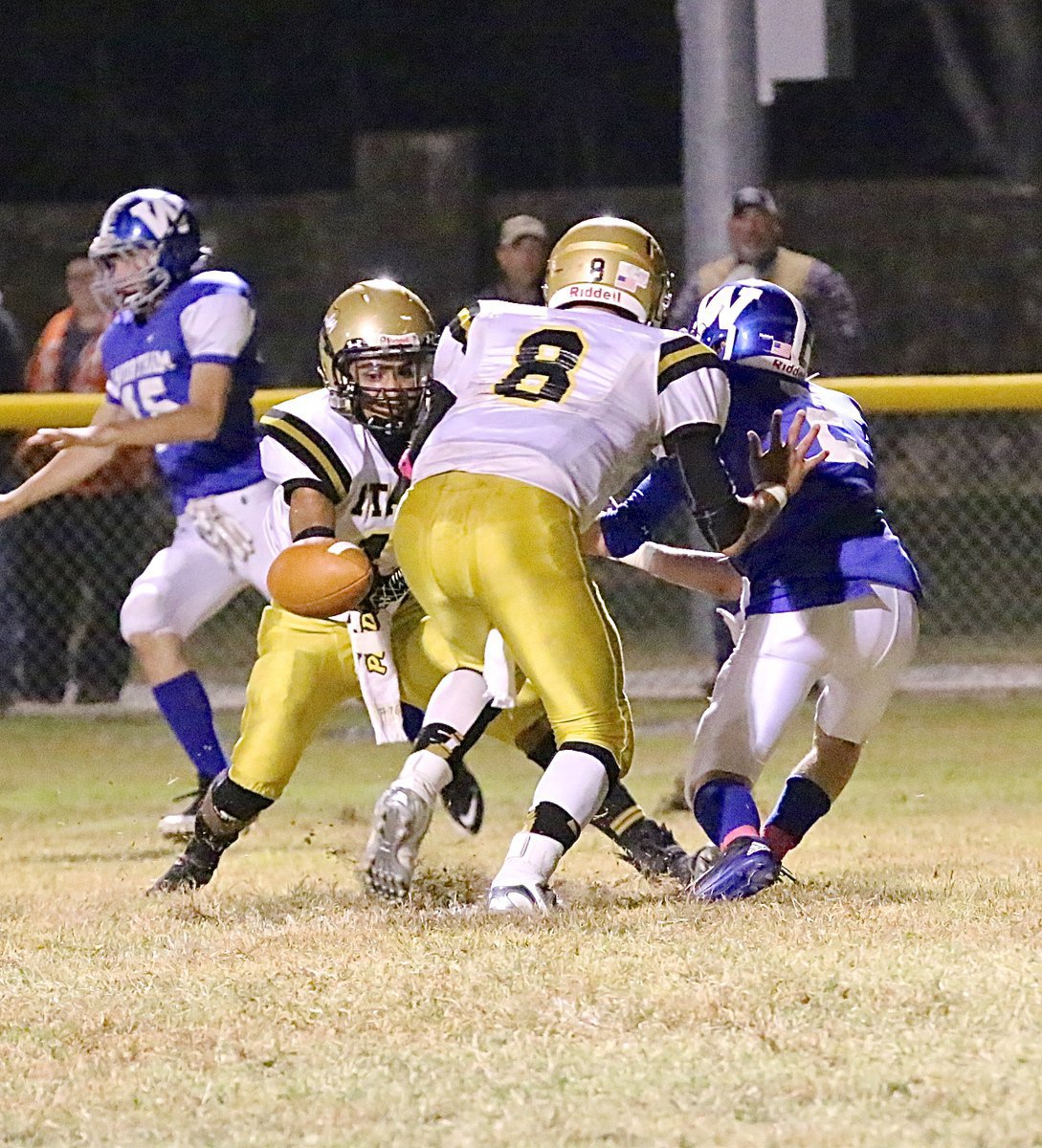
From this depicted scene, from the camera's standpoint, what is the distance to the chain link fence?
35.1 feet

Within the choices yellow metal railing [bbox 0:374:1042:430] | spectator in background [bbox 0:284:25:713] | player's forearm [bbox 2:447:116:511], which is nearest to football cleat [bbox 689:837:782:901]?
player's forearm [bbox 2:447:116:511]

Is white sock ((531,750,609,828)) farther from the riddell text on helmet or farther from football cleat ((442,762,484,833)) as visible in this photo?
football cleat ((442,762,484,833))

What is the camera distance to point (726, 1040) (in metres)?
3.88

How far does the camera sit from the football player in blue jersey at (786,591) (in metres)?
5.59

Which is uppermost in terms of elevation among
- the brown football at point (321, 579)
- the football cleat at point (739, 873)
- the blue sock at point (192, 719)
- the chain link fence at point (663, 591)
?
the brown football at point (321, 579)

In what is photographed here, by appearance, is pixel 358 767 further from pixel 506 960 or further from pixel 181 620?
pixel 506 960

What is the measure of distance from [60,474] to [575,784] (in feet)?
9.44

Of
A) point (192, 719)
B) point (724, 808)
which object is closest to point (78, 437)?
point (192, 719)

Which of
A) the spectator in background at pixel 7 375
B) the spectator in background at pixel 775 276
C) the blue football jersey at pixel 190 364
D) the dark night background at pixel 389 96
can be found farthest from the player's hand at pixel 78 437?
the dark night background at pixel 389 96

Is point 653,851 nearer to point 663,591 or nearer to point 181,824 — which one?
point 181,824

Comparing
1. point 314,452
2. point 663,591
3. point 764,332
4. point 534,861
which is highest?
point 764,332

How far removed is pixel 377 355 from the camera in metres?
5.93

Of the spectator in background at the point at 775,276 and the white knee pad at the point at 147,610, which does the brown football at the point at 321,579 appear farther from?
the spectator in background at the point at 775,276

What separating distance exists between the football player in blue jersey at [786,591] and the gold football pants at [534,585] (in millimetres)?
346
